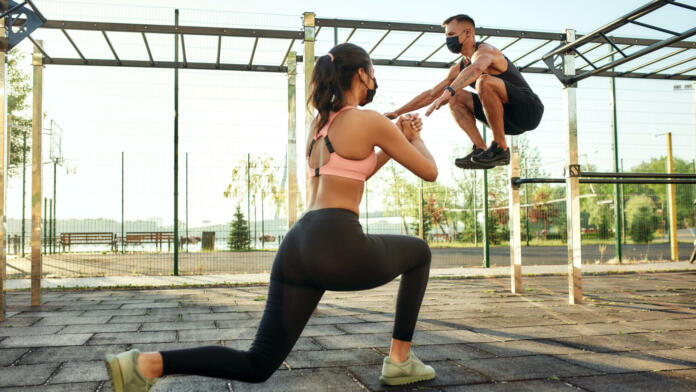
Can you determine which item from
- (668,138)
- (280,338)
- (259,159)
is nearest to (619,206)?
(668,138)

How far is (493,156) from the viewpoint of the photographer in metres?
3.76

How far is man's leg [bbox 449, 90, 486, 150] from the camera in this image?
3.81 metres

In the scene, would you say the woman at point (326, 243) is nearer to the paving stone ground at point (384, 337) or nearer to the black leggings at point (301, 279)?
the black leggings at point (301, 279)

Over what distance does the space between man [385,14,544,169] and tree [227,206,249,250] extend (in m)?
11.9

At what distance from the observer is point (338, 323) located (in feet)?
15.4

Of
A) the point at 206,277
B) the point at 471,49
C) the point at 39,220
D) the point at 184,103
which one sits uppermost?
the point at 184,103

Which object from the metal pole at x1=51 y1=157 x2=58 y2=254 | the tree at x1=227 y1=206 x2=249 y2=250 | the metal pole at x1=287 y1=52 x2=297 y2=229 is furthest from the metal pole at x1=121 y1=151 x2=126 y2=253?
the metal pole at x1=287 y1=52 x2=297 y2=229

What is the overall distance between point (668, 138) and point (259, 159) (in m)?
10.0

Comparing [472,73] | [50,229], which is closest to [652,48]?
[472,73]

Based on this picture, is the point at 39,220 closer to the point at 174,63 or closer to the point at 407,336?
the point at 174,63

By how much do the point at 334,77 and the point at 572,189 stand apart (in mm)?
4454

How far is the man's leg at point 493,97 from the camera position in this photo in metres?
3.43

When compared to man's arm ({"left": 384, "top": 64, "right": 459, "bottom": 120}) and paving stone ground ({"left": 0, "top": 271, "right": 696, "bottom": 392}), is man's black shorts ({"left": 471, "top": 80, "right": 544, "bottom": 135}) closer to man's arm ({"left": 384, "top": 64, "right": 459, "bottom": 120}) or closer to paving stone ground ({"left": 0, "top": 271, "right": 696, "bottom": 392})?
man's arm ({"left": 384, "top": 64, "right": 459, "bottom": 120})

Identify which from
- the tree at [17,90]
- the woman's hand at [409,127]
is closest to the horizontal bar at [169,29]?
the woman's hand at [409,127]
